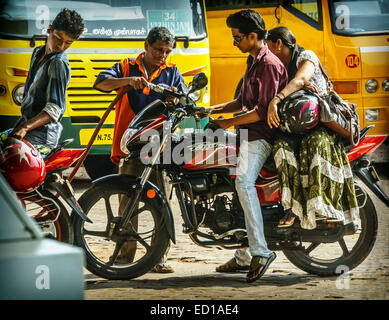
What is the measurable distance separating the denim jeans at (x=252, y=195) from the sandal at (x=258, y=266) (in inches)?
1.0

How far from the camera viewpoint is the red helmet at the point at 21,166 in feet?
13.5

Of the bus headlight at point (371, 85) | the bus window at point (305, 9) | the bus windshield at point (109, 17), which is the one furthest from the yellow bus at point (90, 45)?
the bus headlight at point (371, 85)

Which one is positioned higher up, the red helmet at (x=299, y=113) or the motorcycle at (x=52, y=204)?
the red helmet at (x=299, y=113)

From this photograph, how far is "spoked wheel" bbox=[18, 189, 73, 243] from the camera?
4352mm

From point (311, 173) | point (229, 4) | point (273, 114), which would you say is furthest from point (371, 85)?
point (273, 114)

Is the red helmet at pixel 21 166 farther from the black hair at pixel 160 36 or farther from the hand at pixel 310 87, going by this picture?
the hand at pixel 310 87

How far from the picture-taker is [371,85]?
28.8ft

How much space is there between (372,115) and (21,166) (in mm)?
5443

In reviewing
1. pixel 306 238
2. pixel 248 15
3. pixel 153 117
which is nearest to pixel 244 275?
Result: pixel 306 238

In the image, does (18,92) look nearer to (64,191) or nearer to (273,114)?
(64,191)

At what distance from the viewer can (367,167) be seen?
4.73 m

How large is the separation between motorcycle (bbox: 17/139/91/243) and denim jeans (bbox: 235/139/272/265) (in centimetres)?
91
